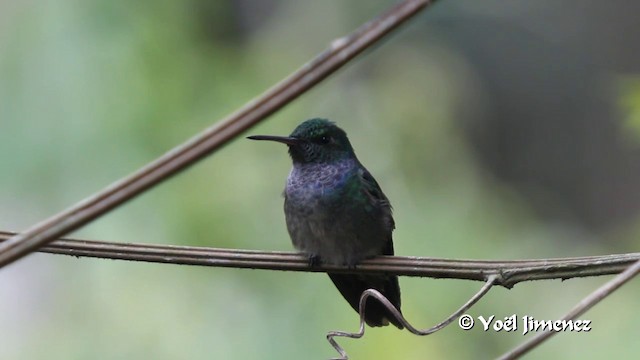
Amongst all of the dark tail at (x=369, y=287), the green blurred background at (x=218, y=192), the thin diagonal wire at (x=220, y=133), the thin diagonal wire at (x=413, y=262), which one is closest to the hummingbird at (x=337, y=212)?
the dark tail at (x=369, y=287)

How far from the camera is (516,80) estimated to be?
9375 millimetres

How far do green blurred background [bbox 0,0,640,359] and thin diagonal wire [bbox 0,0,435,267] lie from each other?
189cm

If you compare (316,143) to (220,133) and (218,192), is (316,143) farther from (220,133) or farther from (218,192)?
(220,133)

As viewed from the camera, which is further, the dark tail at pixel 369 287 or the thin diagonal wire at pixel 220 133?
the dark tail at pixel 369 287

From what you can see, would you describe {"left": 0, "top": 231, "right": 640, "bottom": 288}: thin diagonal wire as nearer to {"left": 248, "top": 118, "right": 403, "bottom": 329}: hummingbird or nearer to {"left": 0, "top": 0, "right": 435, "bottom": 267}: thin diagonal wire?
{"left": 0, "top": 0, "right": 435, "bottom": 267}: thin diagonal wire

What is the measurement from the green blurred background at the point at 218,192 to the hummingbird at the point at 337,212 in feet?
1.65

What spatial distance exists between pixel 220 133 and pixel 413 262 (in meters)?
1.32

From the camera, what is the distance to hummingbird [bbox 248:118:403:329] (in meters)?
3.57

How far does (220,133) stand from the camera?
1022 millimetres

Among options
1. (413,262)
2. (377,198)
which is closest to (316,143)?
(377,198)

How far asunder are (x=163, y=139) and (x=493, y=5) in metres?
5.51

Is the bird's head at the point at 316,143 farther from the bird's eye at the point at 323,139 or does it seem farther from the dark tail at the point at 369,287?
the dark tail at the point at 369,287

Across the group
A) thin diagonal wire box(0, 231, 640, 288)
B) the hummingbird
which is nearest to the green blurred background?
the hummingbird

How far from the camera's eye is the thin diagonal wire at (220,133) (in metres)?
1.02
